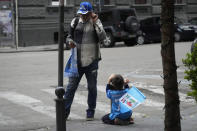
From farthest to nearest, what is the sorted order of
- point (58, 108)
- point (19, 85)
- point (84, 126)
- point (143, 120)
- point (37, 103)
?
point (19, 85), point (37, 103), point (143, 120), point (84, 126), point (58, 108)

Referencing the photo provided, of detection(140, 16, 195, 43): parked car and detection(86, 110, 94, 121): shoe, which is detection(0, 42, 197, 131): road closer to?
detection(86, 110, 94, 121): shoe

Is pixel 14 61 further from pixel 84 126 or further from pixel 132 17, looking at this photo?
pixel 84 126

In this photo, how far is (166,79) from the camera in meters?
4.97

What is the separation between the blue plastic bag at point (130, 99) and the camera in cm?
722

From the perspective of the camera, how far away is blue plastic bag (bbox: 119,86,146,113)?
7223mm

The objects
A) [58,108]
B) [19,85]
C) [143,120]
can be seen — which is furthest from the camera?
[19,85]

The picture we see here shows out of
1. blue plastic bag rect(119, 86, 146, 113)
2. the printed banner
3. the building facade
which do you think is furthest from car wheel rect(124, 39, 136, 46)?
blue plastic bag rect(119, 86, 146, 113)

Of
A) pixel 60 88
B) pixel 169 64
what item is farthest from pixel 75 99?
pixel 169 64

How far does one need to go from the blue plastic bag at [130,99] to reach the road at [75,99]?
11.3 inches

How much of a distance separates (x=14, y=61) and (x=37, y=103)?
9000 mm

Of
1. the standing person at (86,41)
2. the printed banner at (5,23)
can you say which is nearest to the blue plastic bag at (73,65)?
A: the standing person at (86,41)

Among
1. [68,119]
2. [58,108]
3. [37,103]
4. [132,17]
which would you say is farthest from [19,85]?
[132,17]

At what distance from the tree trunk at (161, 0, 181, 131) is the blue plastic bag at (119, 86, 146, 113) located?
204cm

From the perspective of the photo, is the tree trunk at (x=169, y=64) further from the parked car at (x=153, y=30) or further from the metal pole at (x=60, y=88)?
the parked car at (x=153, y=30)
